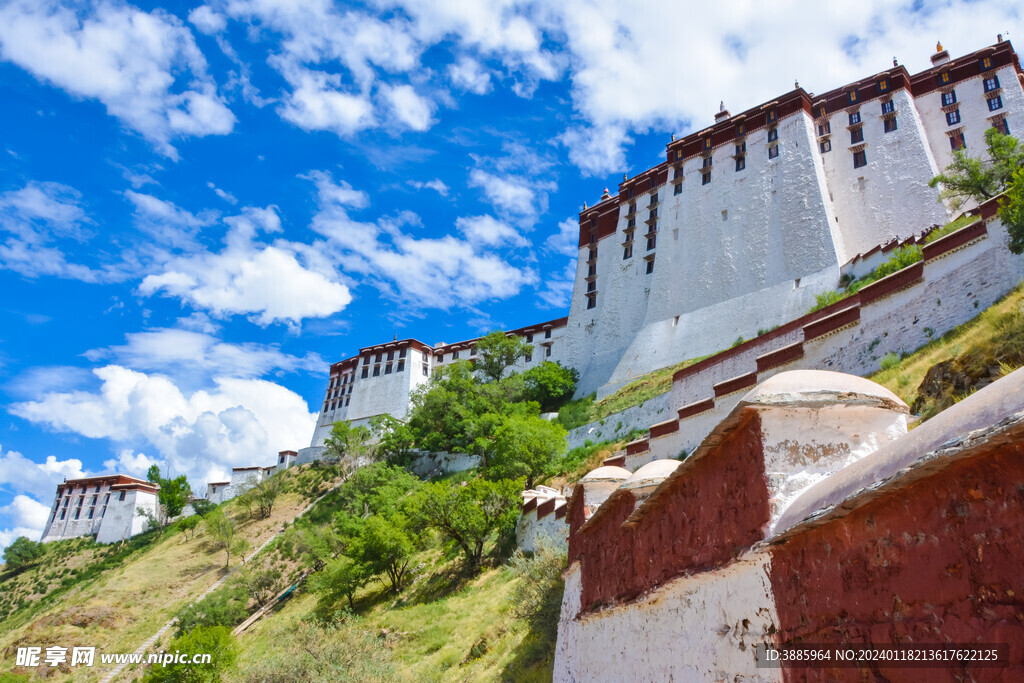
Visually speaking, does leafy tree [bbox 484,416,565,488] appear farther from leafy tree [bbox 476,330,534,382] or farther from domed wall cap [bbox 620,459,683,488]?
leafy tree [bbox 476,330,534,382]

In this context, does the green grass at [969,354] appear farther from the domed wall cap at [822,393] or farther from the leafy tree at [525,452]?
the leafy tree at [525,452]

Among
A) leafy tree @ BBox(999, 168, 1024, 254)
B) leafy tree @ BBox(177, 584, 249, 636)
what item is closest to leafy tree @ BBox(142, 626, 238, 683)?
leafy tree @ BBox(177, 584, 249, 636)

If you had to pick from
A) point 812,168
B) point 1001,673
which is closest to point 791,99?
point 812,168

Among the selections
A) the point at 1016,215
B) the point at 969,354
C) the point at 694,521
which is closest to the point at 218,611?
the point at 694,521

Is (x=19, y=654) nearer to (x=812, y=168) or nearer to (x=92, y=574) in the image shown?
(x=92, y=574)

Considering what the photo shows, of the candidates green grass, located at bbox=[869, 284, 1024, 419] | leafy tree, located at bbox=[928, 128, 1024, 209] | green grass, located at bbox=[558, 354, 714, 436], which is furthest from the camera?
green grass, located at bbox=[558, 354, 714, 436]

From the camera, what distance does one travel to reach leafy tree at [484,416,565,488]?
23.1m

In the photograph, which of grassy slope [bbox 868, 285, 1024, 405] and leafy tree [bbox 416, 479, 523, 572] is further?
leafy tree [bbox 416, 479, 523, 572]

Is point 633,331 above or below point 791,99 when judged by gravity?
below

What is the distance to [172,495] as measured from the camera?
59781mm

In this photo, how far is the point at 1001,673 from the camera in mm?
2236

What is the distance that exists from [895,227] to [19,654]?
147ft

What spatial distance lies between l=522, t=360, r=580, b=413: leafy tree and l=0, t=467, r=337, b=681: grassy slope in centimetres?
1801

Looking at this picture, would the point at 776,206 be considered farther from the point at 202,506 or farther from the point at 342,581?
the point at 202,506
